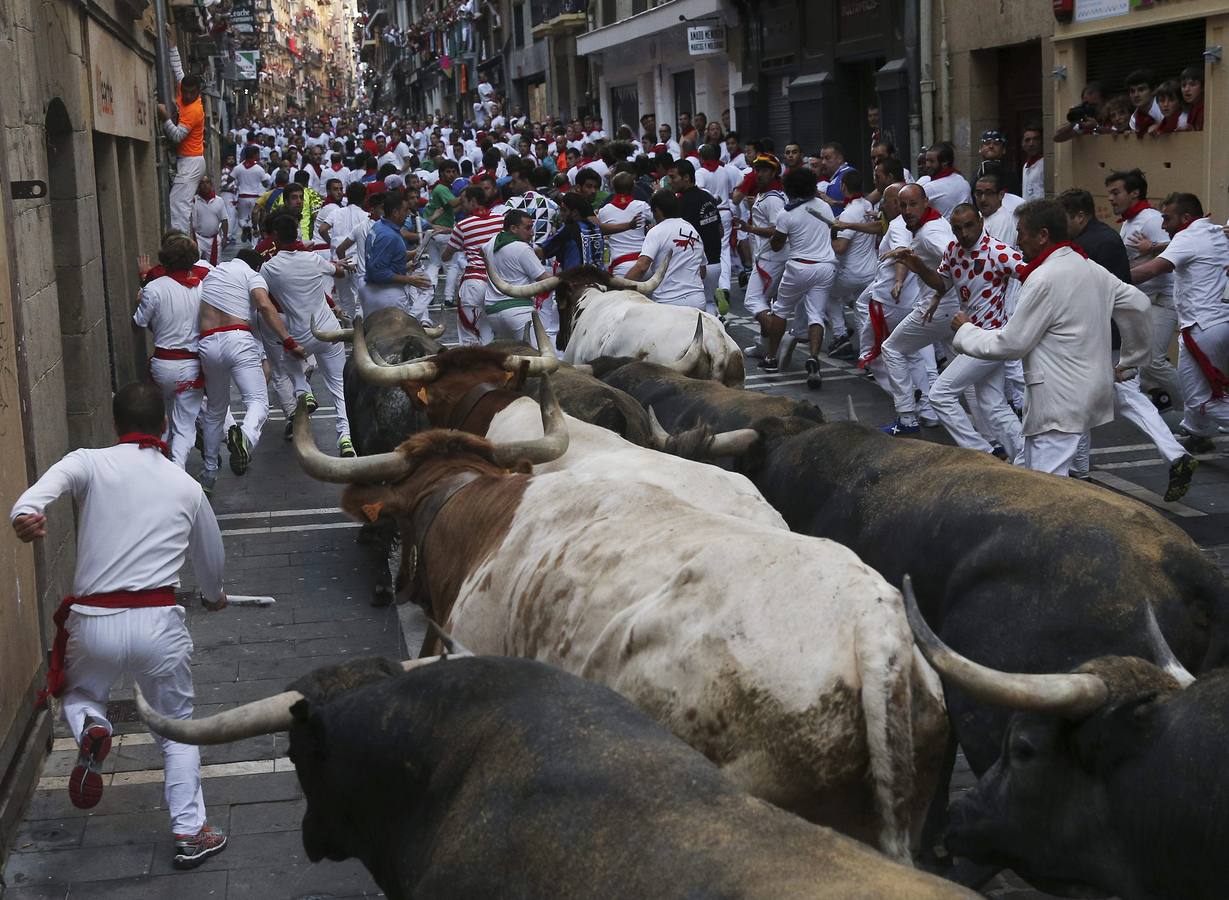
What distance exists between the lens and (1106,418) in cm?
838

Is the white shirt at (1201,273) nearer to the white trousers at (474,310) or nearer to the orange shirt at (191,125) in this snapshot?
the white trousers at (474,310)

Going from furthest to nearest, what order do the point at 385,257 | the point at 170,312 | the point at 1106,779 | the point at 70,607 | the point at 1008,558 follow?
the point at 385,257, the point at 170,312, the point at 70,607, the point at 1008,558, the point at 1106,779

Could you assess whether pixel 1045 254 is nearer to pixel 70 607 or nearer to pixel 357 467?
pixel 357 467

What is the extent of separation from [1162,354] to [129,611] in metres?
8.73

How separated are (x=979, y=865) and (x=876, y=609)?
0.77 metres

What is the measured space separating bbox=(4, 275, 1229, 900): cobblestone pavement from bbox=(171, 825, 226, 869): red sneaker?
0.04 m

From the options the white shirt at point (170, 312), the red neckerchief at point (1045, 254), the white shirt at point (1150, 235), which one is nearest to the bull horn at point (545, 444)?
the red neckerchief at point (1045, 254)

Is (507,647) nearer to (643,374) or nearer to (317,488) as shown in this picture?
(643,374)

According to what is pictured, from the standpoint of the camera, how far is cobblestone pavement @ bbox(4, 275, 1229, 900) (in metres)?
5.49

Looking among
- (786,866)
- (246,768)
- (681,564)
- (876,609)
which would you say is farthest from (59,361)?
(786,866)

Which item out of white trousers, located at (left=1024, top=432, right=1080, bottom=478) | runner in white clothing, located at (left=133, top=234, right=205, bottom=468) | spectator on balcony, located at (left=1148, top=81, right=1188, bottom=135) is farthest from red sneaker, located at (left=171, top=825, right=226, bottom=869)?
spectator on balcony, located at (left=1148, top=81, right=1188, bottom=135)

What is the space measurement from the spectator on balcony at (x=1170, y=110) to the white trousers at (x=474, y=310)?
6804mm

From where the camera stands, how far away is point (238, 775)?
6.42m

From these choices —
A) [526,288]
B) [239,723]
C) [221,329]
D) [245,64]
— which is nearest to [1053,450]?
[526,288]
